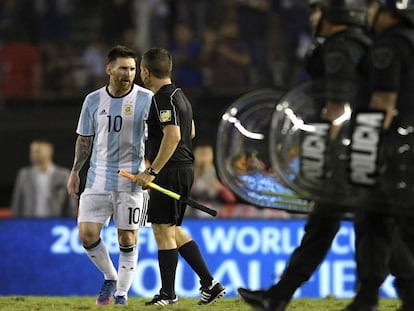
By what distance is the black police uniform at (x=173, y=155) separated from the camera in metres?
11.0

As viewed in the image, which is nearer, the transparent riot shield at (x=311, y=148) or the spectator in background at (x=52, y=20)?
the transparent riot shield at (x=311, y=148)

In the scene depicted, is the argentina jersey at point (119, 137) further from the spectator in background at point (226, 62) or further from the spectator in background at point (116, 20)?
the spectator in background at point (116, 20)

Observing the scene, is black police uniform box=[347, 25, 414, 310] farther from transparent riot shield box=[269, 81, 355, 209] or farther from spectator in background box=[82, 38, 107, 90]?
spectator in background box=[82, 38, 107, 90]

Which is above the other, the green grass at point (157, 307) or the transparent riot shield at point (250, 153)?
the transparent riot shield at point (250, 153)

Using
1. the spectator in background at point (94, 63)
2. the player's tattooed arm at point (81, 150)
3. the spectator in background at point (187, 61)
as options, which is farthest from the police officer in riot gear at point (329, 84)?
the spectator in background at point (94, 63)

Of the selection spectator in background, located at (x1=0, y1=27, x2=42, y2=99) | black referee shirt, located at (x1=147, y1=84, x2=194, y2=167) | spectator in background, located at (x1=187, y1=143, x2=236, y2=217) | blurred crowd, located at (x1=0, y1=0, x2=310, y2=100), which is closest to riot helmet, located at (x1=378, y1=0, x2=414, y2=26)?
black referee shirt, located at (x1=147, y1=84, x2=194, y2=167)

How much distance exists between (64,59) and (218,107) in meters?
2.83

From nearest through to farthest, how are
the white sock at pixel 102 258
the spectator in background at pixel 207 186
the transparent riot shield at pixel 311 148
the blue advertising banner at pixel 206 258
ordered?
1. the transparent riot shield at pixel 311 148
2. the white sock at pixel 102 258
3. the blue advertising banner at pixel 206 258
4. the spectator in background at pixel 207 186

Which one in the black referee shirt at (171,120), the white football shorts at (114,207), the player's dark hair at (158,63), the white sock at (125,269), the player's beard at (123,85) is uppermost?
the player's dark hair at (158,63)

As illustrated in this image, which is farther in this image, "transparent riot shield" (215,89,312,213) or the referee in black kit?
the referee in black kit

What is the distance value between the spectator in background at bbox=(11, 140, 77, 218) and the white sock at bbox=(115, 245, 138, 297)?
611cm

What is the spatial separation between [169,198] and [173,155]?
36 centimetres

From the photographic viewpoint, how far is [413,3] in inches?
356

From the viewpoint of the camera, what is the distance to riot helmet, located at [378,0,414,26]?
28.3 ft
